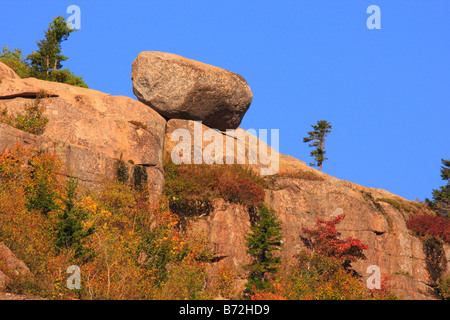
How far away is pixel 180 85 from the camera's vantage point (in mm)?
39375

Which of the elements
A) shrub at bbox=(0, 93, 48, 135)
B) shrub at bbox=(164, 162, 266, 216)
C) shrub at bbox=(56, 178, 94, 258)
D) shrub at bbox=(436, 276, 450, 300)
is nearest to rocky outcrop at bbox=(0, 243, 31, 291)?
shrub at bbox=(56, 178, 94, 258)

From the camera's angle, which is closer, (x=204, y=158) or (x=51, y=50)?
(x=204, y=158)

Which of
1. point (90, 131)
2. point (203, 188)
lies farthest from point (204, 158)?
point (90, 131)

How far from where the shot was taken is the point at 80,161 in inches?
1185

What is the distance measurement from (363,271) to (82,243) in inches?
745

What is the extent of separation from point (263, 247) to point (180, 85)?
14.0 metres

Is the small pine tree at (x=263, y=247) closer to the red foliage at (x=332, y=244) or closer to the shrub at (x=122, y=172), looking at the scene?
the red foliage at (x=332, y=244)

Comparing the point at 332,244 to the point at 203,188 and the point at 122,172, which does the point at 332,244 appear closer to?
the point at 203,188

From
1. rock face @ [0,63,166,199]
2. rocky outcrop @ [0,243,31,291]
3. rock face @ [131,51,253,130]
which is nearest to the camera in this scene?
rocky outcrop @ [0,243,31,291]

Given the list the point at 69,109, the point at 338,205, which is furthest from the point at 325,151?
the point at 69,109

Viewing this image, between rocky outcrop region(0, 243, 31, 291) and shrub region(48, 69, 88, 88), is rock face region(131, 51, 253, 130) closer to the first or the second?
shrub region(48, 69, 88, 88)

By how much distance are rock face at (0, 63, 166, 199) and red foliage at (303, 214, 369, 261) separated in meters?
10.2

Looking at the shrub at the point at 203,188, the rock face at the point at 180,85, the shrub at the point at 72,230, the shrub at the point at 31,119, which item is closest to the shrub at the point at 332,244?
the shrub at the point at 203,188

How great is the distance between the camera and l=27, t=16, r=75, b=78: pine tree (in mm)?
51062
